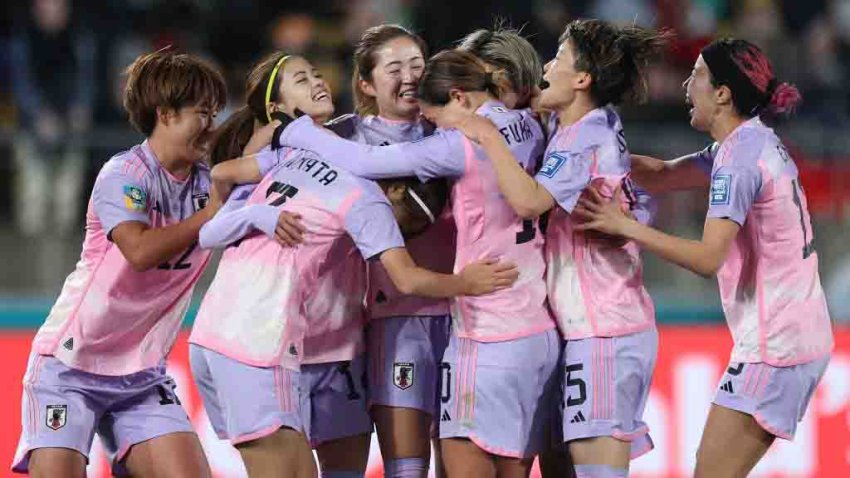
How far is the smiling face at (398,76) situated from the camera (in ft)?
19.0

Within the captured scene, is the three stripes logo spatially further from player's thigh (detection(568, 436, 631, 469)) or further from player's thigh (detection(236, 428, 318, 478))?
player's thigh (detection(236, 428, 318, 478))

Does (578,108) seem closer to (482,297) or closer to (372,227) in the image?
(482,297)

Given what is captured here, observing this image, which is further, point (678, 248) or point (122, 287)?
point (122, 287)

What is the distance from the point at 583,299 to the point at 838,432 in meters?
3.44

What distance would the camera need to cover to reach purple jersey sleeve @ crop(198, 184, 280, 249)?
5.18 meters

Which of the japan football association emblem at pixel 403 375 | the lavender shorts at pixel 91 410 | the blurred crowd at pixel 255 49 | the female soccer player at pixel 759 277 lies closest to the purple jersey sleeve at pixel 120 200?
the lavender shorts at pixel 91 410

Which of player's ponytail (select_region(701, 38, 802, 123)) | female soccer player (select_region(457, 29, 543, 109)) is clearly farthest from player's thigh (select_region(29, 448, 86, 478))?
player's ponytail (select_region(701, 38, 802, 123))

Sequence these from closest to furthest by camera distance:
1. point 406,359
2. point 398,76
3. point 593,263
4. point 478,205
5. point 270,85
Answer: point 478,205 → point 593,263 → point 270,85 → point 406,359 → point 398,76

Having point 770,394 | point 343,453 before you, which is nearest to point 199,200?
point 343,453

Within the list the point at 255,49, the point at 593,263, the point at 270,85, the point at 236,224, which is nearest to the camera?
the point at 236,224

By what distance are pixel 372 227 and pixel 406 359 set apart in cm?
77

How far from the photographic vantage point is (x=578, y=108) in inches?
218

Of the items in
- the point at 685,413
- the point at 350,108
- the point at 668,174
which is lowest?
the point at 685,413

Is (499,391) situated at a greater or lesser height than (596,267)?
lesser
